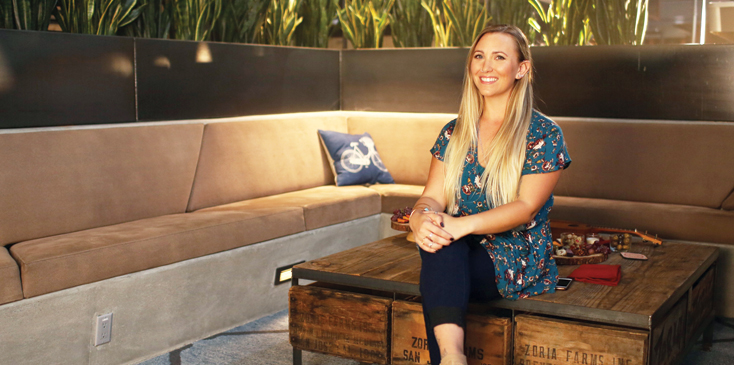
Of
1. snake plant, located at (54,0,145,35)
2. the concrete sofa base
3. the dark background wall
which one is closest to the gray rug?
the concrete sofa base

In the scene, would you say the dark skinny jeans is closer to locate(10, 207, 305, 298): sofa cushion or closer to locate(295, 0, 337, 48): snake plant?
locate(10, 207, 305, 298): sofa cushion

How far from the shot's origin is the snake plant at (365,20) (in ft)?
14.8

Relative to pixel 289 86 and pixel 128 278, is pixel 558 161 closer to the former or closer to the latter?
pixel 128 278

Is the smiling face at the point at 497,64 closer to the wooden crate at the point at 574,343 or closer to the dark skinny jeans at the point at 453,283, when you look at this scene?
the dark skinny jeans at the point at 453,283

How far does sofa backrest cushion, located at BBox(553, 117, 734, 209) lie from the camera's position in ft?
11.2

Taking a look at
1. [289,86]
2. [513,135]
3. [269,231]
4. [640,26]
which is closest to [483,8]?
[640,26]

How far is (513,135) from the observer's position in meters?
2.08

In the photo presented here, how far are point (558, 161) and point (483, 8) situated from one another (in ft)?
7.91

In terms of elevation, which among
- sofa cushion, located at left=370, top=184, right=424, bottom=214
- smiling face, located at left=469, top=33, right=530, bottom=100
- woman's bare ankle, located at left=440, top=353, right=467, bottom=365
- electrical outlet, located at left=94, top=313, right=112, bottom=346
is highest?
smiling face, located at left=469, top=33, right=530, bottom=100

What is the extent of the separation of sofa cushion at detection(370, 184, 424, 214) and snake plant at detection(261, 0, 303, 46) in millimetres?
1109

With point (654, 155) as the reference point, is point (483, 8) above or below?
above

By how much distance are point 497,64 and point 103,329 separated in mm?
1650

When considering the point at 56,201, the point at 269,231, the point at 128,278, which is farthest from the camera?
the point at 269,231

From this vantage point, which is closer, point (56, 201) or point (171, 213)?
point (56, 201)
